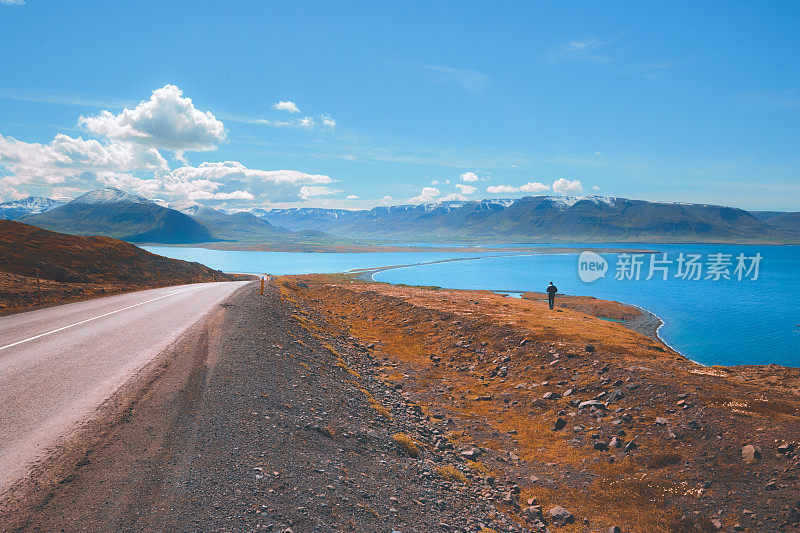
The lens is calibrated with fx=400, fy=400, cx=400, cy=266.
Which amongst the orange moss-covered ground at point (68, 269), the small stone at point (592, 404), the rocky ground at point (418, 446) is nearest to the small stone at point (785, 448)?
the rocky ground at point (418, 446)

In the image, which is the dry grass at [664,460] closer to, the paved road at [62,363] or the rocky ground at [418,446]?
the rocky ground at [418,446]

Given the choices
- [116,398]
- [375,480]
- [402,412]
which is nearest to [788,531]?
[375,480]

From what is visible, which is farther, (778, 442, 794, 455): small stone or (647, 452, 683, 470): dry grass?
(647, 452, 683, 470): dry grass

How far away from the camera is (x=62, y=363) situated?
12.4 m

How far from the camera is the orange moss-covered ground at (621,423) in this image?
35.3ft

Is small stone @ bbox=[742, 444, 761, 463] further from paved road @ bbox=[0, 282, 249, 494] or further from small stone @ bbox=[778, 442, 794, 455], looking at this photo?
paved road @ bbox=[0, 282, 249, 494]

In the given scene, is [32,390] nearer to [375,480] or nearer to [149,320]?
[375,480]

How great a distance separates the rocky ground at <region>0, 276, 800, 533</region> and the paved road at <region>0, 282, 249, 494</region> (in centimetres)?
76

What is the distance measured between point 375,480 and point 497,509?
12.1 feet

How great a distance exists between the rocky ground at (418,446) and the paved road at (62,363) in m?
0.76

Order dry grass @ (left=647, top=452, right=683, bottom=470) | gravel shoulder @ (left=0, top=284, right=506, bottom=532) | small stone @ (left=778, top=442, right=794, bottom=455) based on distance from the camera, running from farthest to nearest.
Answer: dry grass @ (left=647, top=452, right=683, bottom=470) → small stone @ (left=778, top=442, right=794, bottom=455) → gravel shoulder @ (left=0, top=284, right=506, bottom=532)

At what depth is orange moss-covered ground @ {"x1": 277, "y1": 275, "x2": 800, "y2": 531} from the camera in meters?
10.8

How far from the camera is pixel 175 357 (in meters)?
13.7

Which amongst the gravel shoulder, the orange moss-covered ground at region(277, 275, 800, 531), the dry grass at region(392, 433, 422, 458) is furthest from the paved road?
the orange moss-covered ground at region(277, 275, 800, 531)
